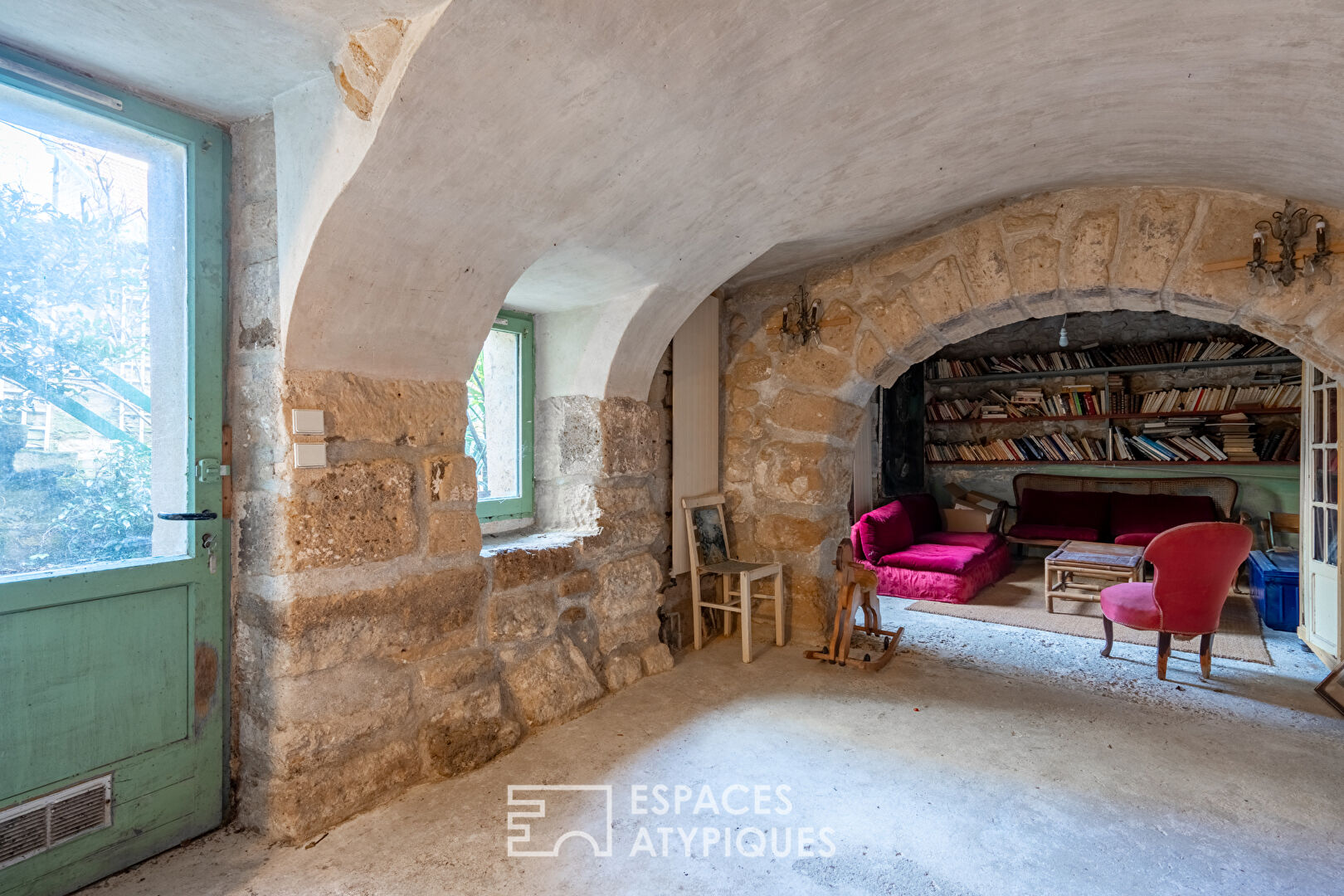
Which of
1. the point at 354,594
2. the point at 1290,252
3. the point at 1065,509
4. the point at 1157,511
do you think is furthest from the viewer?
the point at 1065,509

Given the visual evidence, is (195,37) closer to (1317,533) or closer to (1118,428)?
(1317,533)

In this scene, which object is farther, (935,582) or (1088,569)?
(935,582)

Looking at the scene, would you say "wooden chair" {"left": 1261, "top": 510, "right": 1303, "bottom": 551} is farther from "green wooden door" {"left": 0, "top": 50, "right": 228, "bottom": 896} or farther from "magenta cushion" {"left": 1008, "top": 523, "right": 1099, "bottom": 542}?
"green wooden door" {"left": 0, "top": 50, "right": 228, "bottom": 896}

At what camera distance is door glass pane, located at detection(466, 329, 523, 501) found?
9.57 ft

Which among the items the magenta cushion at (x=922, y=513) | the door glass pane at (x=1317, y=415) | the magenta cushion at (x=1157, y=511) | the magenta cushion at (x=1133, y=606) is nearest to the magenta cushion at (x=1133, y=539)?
the magenta cushion at (x=1157, y=511)

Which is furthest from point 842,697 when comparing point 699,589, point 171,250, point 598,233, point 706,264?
point 171,250

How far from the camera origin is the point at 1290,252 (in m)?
2.40

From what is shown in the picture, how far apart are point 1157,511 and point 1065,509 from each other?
643mm

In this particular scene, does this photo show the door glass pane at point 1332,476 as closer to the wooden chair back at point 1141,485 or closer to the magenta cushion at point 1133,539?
the magenta cushion at point 1133,539

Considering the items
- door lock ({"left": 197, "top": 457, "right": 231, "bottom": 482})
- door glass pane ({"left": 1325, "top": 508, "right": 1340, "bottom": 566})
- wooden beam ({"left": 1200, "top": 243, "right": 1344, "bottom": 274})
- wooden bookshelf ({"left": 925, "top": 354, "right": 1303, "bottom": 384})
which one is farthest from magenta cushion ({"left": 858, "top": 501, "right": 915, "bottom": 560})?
door lock ({"left": 197, "top": 457, "right": 231, "bottom": 482})

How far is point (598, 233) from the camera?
2.19m

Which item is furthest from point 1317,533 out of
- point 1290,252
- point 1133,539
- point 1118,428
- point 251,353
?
point 251,353

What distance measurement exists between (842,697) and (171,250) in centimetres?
265

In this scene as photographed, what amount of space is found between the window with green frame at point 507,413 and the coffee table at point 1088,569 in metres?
3.33
